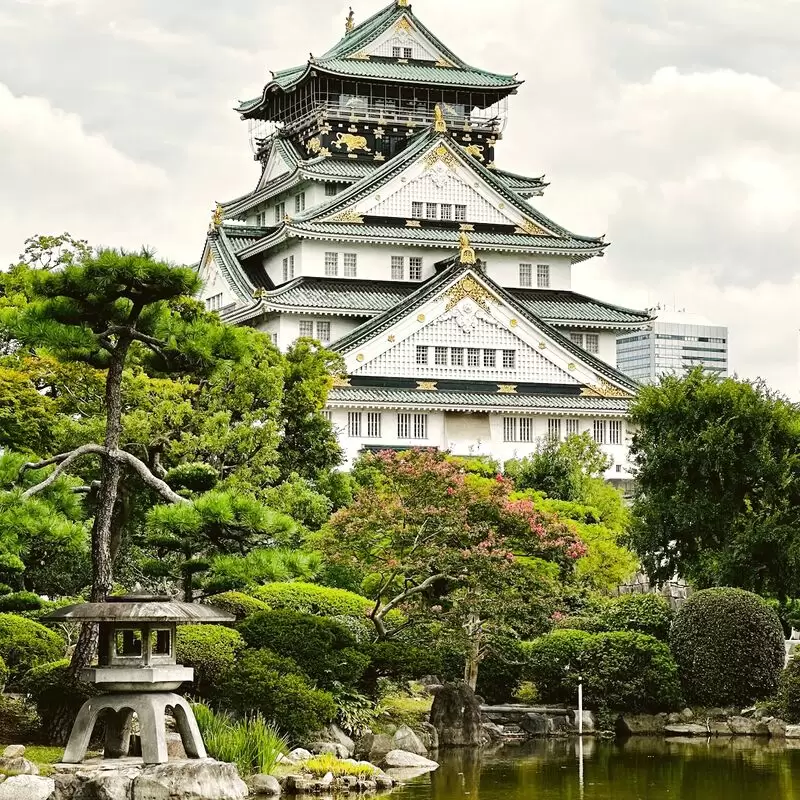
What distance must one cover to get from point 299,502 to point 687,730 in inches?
344

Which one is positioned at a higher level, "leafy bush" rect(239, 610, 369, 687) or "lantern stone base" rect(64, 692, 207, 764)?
"leafy bush" rect(239, 610, 369, 687)

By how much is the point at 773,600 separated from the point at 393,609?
26.1ft

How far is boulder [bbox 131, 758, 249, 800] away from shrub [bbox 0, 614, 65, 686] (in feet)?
16.3

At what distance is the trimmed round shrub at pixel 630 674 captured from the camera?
109 feet

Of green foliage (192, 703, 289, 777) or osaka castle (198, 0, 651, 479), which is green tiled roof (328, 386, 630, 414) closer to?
osaka castle (198, 0, 651, 479)

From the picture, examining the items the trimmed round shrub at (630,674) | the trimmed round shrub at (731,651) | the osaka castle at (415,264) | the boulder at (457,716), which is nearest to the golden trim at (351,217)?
the osaka castle at (415,264)

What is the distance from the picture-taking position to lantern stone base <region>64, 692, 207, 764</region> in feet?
71.2

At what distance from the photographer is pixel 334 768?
24.4 m

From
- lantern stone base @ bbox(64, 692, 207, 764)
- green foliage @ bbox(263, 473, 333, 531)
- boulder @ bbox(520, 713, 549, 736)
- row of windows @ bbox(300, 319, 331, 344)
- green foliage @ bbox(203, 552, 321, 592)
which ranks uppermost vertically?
row of windows @ bbox(300, 319, 331, 344)

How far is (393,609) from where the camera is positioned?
33.1 metres

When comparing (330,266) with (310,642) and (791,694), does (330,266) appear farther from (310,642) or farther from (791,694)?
(310,642)

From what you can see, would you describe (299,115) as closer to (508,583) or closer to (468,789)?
(508,583)

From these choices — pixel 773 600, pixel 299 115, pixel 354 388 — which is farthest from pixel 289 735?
pixel 299 115

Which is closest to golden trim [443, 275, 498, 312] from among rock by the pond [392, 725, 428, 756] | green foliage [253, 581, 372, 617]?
green foliage [253, 581, 372, 617]
